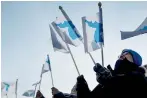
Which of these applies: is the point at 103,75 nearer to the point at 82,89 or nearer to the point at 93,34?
the point at 82,89

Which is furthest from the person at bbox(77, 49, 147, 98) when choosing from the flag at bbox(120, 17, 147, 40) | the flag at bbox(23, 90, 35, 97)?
the flag at bbox(23, 90, 35, 97)

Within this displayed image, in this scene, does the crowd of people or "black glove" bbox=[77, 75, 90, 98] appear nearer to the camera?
the crowd of people

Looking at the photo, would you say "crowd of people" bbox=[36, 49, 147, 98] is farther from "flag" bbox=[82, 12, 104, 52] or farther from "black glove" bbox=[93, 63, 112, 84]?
"flag" bbox=[82, 12, 104, 52]

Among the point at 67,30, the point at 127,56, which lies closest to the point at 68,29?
the point at 67,30

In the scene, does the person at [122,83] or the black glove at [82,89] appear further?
the black glove at [82,89]

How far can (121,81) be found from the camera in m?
3.75

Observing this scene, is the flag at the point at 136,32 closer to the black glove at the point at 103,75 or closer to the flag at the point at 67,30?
the flag at the point at 67,30

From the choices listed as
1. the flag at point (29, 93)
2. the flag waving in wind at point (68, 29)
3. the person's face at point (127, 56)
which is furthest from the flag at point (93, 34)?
the flag at point (29, 93)

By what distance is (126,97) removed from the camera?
3.65m

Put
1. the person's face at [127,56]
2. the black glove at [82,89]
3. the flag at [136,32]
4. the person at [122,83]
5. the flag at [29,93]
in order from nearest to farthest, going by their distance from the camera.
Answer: the person at [122,83]
the black glove at [82,89]
the person's face at [127,56]
the flag at [136,32]
the flag at [29,93]

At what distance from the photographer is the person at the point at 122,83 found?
145 inches

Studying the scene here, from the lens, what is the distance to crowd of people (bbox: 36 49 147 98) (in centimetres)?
369

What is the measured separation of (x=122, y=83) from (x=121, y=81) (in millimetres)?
29

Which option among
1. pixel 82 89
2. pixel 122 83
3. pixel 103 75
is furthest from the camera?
pixel 82 89
